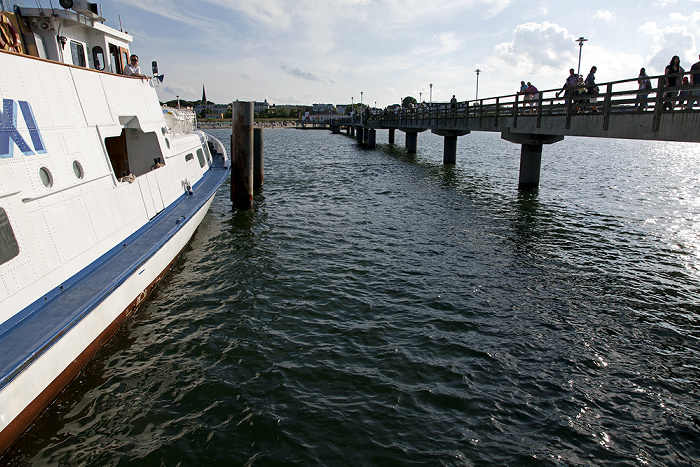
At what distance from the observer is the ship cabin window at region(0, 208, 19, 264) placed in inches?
245

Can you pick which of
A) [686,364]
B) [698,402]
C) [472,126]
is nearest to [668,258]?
[686,364]

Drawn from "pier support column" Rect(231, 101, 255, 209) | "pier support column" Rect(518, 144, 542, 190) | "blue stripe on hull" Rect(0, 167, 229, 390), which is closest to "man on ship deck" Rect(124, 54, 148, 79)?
"blue stripe on hull" Rect(0, 167, 229, 390)

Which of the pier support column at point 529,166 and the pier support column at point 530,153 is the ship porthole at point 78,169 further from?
the pier support column at point 529,166

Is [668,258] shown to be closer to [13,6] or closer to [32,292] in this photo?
[32,292]

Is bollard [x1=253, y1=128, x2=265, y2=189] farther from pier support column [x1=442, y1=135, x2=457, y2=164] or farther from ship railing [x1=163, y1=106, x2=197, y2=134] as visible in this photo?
pier support column [x1=442, y1=135, x2=457, y2=164]

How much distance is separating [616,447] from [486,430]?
1.58m

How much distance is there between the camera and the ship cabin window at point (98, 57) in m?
12.3

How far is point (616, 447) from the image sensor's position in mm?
5691

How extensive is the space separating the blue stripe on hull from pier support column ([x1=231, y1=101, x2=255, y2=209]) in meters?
7.70

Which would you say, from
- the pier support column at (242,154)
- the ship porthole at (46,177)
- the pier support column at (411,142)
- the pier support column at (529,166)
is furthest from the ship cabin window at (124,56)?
the pier support column at (411,142)

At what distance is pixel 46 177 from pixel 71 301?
2196 mm

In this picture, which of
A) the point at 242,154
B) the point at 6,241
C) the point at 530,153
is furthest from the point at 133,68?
the point at 530,153

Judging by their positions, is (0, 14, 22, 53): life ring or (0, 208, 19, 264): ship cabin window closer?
(0, 208, 19, 264): ship cabin window

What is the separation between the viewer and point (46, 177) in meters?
7.56
